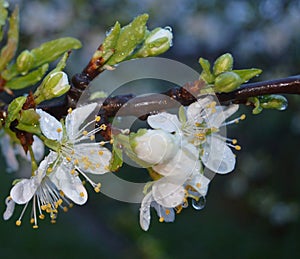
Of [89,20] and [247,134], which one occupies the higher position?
[89,20]

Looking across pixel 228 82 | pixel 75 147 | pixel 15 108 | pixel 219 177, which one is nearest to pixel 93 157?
pixel 75 147

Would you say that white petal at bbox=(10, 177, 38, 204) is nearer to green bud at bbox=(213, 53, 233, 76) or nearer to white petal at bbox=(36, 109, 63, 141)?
white petal at bbox=(36, 109, 63, 141)

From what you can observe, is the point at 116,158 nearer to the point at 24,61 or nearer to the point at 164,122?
the point at 164,122

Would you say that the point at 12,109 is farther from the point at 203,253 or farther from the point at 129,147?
the point at 203,253

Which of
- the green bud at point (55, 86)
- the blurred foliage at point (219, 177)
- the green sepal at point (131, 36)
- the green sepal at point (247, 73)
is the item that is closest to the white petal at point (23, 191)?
the green bud at point (55, 86)

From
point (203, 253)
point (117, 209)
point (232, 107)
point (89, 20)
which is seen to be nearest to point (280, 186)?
point (203, 253)

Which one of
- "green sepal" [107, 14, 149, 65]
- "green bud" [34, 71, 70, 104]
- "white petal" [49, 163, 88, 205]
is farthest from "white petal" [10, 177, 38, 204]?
"green sepal" [107, 14, 149, 65]
